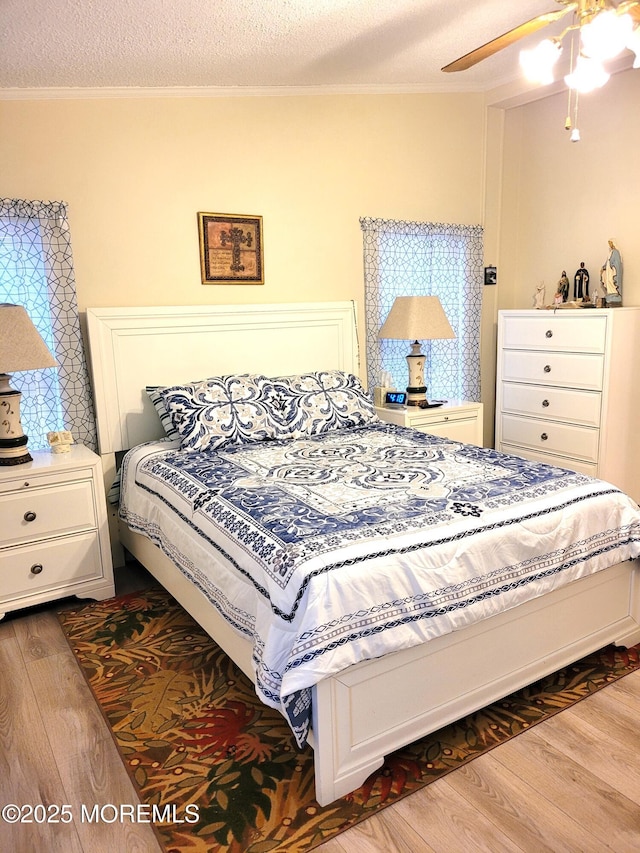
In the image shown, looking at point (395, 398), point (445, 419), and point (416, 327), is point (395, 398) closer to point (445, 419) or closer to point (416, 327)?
point (445, 419)

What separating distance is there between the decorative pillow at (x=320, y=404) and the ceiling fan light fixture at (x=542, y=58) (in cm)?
179

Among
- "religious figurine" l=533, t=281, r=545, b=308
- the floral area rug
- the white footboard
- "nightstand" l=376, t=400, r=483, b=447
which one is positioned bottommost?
the floral area rug

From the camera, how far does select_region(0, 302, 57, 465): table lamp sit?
270 centimetres

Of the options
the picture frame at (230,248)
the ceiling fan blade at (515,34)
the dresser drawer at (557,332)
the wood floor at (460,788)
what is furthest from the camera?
the dresser drawer at (557,332)

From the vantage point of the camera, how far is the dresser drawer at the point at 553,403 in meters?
3.82

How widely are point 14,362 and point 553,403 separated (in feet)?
10.1

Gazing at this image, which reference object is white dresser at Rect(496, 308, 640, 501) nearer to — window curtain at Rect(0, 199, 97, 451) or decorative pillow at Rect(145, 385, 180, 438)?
decorative pillow at Rect(145, 385, 180, 438)

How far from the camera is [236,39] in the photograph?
2.85m

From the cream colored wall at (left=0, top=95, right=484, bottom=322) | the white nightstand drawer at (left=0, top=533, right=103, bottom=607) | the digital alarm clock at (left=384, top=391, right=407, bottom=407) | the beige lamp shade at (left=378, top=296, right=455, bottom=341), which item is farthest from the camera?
the digital alarm clock at (left=384, top=391, right=407, bottom=407)

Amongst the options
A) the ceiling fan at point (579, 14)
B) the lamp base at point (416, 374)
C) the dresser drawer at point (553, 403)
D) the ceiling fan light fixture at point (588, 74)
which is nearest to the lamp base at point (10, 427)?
the lamp base at point (416, 374)

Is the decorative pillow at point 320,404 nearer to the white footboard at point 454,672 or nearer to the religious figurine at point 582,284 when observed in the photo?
the white footboard at point 454,672

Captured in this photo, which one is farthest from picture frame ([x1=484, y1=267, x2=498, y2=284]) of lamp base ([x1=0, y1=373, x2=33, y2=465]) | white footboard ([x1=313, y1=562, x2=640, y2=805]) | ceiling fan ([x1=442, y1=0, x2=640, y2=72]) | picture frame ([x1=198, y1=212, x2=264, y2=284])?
lamp base ([x1=0, y1=373, x2=33, y2=465])

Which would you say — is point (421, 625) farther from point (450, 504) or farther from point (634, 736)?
point (634, 736)

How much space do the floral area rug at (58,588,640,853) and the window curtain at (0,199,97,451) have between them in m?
1.06
